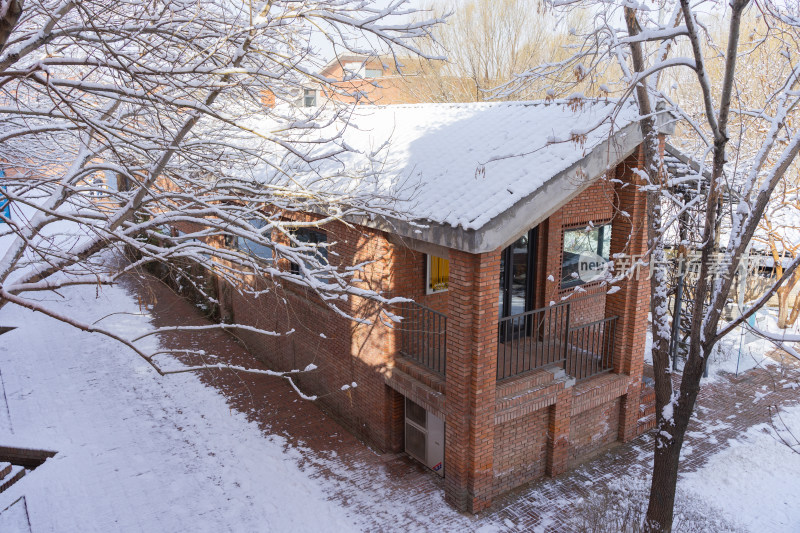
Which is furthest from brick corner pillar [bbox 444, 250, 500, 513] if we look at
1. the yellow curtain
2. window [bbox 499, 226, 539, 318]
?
window [bbox 499, 226, 539, 318]

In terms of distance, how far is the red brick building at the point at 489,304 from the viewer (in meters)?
6.82

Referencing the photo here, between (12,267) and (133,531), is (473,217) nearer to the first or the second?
(12,267)

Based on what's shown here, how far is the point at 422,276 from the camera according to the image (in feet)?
29.5

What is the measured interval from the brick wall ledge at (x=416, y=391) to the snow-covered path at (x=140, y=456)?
1774mm

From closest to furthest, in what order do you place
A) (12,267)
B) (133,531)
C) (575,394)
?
(12,267) → (133,531) → (575,394)

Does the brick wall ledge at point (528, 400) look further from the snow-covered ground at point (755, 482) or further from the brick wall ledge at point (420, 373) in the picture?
the snow-covered ground at point (755, 482)

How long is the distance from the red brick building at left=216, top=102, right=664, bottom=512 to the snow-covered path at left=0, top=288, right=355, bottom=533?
1.71 meters

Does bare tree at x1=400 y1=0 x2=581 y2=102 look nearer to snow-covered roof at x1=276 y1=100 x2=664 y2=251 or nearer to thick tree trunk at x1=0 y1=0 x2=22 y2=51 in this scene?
snow-covered roof at x1=276 y1=100 x2=664 y2=251

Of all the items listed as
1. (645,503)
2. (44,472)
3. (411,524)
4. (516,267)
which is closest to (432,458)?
(411,524)

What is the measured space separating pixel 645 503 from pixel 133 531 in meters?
6.71

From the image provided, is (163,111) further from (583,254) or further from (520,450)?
(583,254)

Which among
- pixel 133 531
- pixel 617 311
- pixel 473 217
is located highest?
pixel 473 217

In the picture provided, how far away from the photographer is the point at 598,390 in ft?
27.6

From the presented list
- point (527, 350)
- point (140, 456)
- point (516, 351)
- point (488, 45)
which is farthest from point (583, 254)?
point (488, 45)
